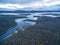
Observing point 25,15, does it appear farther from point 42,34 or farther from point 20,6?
point 42,34

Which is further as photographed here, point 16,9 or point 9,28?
point 16,9

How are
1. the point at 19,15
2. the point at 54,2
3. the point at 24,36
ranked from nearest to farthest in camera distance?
the point at 24,36, the point at 54,2, the point at 19,15

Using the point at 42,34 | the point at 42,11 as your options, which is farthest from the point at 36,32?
the point at 42,11

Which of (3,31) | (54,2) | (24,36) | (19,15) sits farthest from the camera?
(19,15)

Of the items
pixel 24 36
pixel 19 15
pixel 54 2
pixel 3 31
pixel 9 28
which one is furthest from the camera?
pixel 19 15

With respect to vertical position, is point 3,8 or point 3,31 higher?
point 3,8

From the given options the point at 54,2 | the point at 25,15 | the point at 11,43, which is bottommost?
the point at 11,43

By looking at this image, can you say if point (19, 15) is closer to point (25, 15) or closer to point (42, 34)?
point (25, 15)

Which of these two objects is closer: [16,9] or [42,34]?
[42,34]

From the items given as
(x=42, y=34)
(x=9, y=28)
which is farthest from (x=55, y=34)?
(x=9, y=28)
